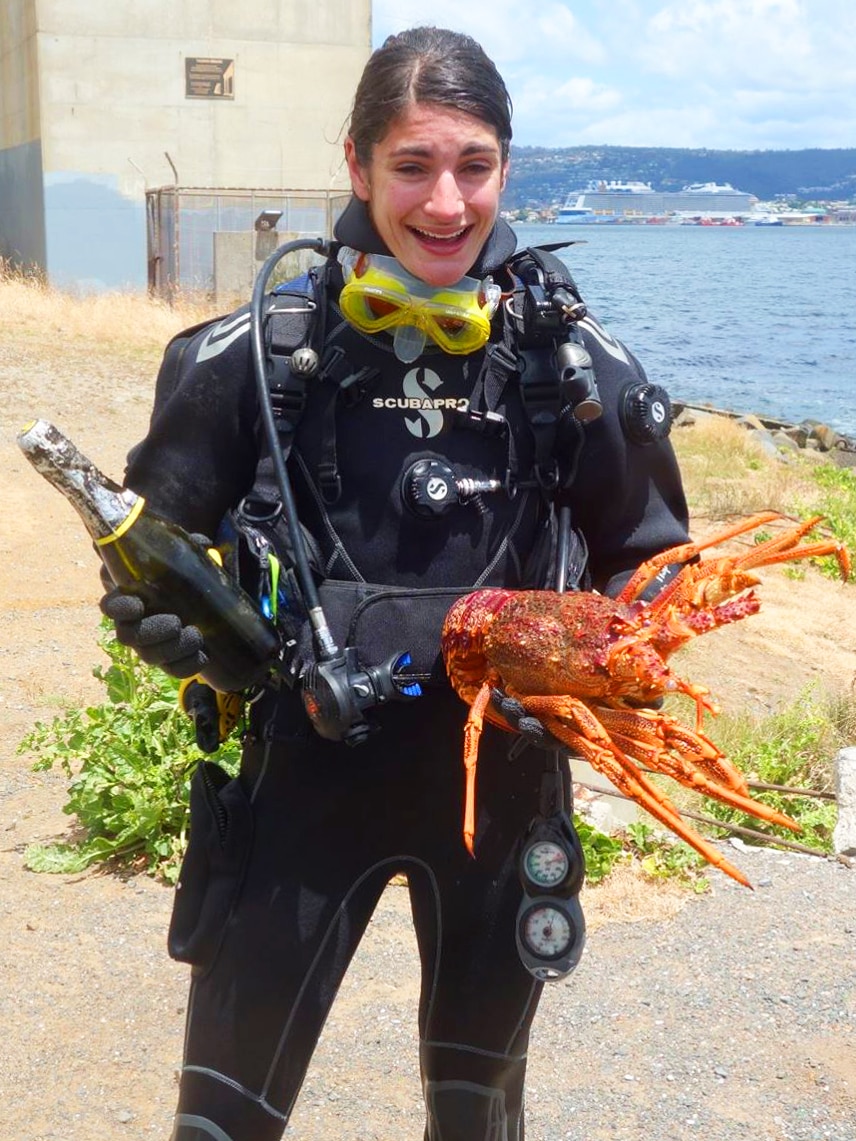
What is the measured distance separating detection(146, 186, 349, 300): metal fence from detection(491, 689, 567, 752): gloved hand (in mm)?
19457

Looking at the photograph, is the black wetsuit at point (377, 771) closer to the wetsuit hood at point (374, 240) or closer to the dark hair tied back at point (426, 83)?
the wetsuit hood at point (374, 240)

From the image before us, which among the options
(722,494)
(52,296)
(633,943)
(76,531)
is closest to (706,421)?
(722,494)

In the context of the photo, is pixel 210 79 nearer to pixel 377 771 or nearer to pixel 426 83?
pixel 426 83

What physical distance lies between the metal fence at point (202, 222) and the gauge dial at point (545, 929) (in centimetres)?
1941

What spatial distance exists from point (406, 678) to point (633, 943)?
2.65 meters

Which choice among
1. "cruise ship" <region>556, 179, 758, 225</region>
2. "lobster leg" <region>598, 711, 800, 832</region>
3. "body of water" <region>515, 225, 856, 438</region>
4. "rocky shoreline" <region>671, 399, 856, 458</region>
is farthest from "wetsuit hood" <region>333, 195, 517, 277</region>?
"cruise ship" <region>556, 179, 758, 225</region>

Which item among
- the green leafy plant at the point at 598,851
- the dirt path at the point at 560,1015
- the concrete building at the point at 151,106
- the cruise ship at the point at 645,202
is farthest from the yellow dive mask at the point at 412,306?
the cruise ship at the point at 645,202

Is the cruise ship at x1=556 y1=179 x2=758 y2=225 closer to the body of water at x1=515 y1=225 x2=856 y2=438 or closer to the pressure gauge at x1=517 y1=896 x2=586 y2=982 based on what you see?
the body of water at x1=515 y1=225 x2=856 y2=438

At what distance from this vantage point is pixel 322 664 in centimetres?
246

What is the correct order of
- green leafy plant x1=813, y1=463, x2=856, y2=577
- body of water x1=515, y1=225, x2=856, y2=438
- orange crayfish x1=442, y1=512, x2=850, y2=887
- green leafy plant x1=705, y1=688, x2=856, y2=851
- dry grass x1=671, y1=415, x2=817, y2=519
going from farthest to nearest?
1. body of water x1=515, y1=225, x2=856, y2=438
2. dry grass x1=671, y1=415, x2=817, y2=519
3. green leafy plant x1=813, y1=463, x2=856, y2=577
4. green leafy plant x1=705, y1=688, x2=856, y2=851
5. orange crayfish x1=442, y1=512, x2=850, y2=887

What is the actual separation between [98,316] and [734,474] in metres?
9.00

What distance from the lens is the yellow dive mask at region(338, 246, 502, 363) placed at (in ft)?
8.42

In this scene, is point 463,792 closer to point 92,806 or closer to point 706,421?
point 92,806

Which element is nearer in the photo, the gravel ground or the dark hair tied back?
the dark hair tied back
